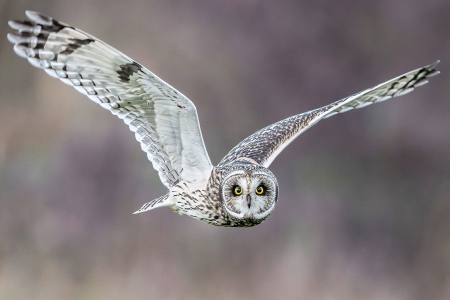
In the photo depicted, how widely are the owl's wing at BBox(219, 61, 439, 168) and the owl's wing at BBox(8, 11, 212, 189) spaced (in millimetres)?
412

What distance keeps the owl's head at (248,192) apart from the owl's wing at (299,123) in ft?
1.29

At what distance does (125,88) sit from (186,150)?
0.51 metres

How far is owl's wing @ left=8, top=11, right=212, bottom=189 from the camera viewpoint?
346cm

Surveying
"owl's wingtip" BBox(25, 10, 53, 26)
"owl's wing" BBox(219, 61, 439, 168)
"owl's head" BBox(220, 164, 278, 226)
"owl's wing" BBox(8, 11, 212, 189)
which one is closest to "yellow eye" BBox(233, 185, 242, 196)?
"owl's head" BBox(220, 164, 278, 226)

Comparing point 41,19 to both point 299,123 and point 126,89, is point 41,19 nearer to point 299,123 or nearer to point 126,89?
point 126,89

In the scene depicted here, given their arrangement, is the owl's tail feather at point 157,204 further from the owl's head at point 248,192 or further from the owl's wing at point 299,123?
A: the owl's wing at point 299,123

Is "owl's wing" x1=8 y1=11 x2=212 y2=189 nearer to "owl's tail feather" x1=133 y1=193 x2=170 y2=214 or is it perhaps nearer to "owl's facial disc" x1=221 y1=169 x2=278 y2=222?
"owl's tail feather" x1=133 y1=193 x2=170 y2=214

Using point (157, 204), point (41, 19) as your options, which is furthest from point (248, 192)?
point (41, 19)

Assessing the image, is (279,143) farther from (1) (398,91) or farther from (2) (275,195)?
(1) (398,91)

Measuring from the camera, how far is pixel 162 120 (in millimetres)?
3824

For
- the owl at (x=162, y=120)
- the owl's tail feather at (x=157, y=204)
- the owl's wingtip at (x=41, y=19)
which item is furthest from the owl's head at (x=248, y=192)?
the owl's wingtip at (x=41, y=19)

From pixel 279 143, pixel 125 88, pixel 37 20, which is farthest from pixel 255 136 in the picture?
pixel 37 20

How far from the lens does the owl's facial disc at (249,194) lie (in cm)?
364

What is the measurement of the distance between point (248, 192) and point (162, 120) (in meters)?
0.64
